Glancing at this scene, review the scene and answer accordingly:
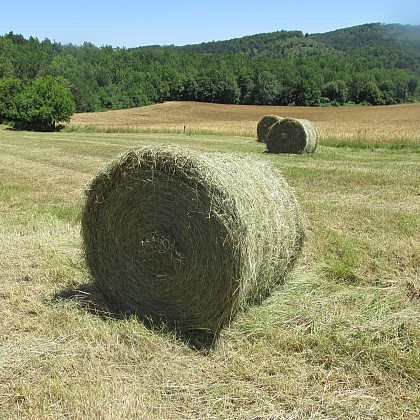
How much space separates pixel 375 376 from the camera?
3.38 meters

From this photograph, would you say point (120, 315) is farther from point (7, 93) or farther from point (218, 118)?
point (7, 93)

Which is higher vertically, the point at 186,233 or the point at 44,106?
the point at 44,106

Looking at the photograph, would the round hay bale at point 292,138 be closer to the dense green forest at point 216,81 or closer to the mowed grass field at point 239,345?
the mowed grass field at point 239,345

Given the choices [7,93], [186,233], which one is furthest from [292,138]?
[7,93]

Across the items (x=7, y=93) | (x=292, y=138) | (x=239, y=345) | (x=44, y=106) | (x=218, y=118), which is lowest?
(x=239, y=345)

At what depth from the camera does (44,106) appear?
41438 mm

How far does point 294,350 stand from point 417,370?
2.80 ft

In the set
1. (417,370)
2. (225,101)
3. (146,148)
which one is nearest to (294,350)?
(417,370)

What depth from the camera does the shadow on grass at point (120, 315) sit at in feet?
13.1

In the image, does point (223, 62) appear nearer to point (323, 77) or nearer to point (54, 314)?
point (323, 77)

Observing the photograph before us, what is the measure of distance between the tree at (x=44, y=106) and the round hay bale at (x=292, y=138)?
27.8 metres

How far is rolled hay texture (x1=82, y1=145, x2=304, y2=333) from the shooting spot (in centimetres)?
395

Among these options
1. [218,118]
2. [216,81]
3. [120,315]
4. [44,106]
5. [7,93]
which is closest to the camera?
[120,315]

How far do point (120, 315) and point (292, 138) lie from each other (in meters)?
14.4
